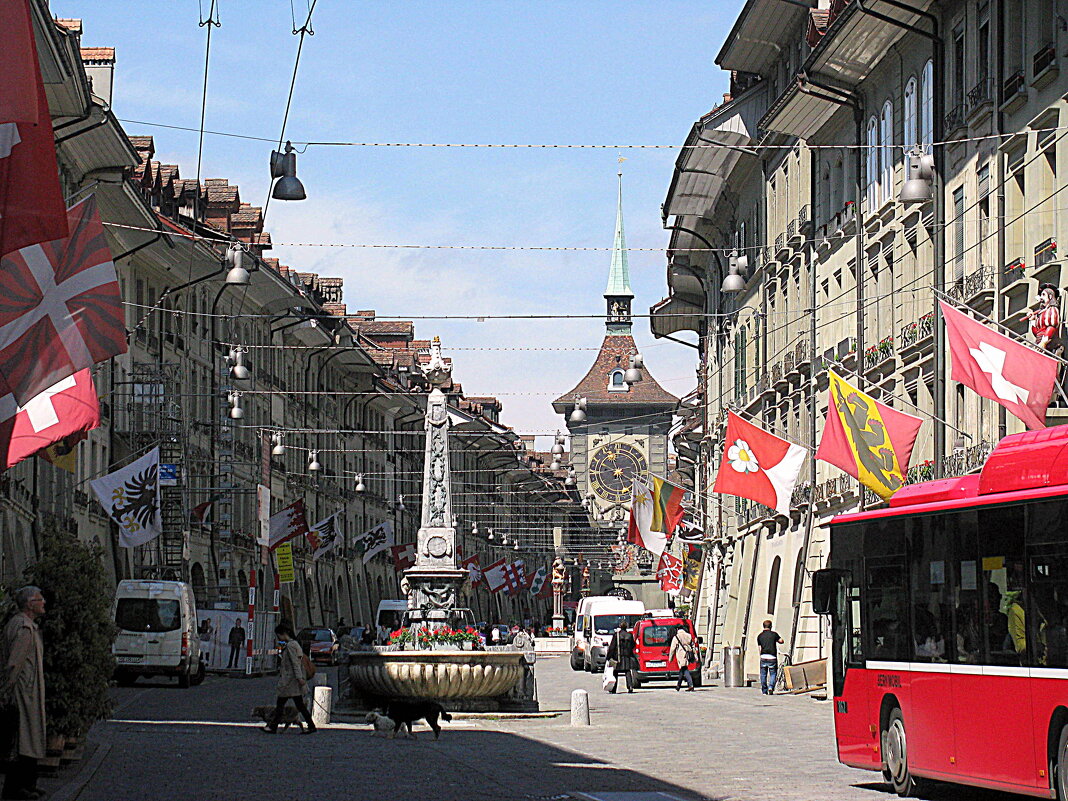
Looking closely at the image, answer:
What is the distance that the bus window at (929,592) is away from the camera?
17.2 meters

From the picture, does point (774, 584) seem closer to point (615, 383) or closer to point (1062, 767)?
point (1062, 767)

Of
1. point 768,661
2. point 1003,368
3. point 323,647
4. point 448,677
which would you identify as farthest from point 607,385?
point 1003,368

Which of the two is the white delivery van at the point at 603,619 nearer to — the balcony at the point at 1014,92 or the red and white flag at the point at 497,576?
the red and white flag at the point at 497,576

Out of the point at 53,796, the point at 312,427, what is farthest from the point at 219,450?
the point at 53,796

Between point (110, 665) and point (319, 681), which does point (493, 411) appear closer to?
point (319, 681)

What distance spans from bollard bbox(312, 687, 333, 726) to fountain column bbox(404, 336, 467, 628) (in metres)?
7.05

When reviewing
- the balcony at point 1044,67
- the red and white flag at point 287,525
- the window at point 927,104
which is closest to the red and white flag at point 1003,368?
the balcony at point 1044,67

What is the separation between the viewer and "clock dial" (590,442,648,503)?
182250 mm

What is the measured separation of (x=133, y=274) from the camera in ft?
184

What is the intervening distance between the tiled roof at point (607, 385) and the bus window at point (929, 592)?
164318mm

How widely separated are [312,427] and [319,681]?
3743cm

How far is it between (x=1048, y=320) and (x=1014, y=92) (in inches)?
187

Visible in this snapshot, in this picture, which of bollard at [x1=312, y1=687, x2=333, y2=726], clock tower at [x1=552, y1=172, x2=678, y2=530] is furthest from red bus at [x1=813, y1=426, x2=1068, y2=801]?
clock tower at [x1=552, y1=172, x2=678, y2=530]

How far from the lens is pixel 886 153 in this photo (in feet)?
131
